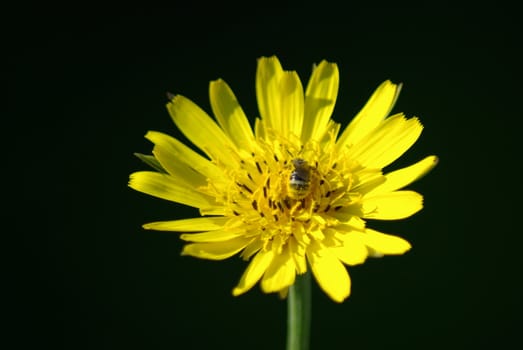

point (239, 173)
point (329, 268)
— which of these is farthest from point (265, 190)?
point (329, 268)

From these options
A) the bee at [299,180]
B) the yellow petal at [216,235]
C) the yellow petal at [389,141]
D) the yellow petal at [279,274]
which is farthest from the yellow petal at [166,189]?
the yellow petal at [389,141]

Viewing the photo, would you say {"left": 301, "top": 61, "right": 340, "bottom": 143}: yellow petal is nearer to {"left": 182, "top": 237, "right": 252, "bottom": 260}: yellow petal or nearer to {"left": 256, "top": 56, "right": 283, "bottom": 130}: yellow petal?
{"left": 256, "top": 56, "right": 283, "bottom": 130}: yellow petal

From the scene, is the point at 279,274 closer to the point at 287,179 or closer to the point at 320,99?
the point at 287,179

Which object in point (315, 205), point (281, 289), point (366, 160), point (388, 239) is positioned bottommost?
point (281, 289)

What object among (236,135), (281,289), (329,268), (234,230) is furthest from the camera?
(236,135)

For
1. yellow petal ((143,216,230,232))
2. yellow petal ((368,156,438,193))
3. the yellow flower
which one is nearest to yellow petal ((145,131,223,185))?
the yellow flower

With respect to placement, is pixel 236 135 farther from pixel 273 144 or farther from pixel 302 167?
pixel 302 167
